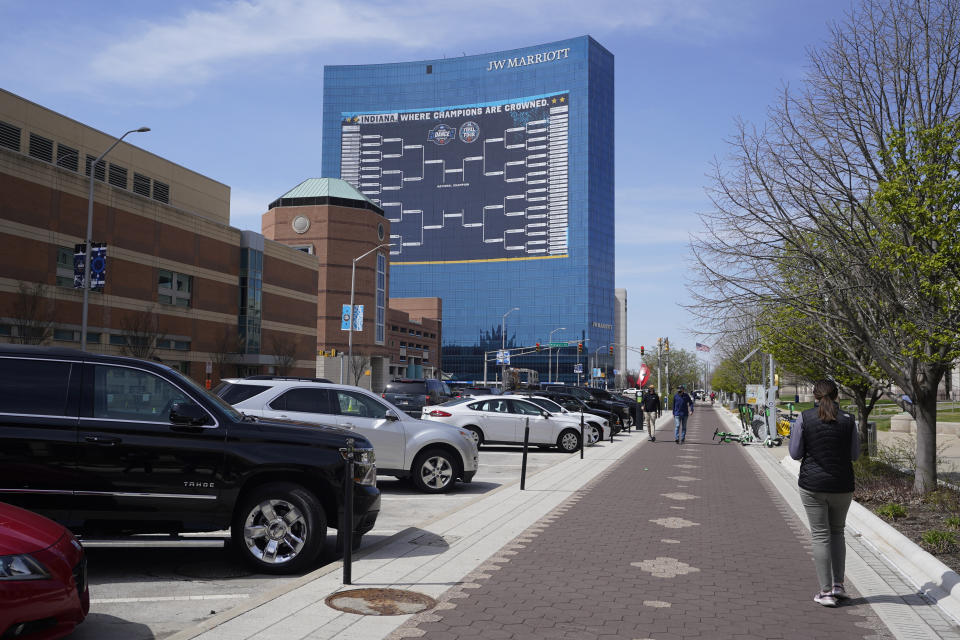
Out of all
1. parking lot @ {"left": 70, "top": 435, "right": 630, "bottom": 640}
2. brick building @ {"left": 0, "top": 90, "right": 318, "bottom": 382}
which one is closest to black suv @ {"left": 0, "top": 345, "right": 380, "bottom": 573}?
parking lot @ {"left": 70, "top": 435, "right": 630, "bottom": 640}

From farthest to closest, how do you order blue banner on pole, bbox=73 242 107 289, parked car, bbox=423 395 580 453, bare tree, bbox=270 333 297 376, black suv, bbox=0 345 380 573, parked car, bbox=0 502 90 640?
bare tree, bbox=270 333 297 376, blue banner on pole, bbox=73 242 107 289, parked car, bbox=423 395 580 453, black suv, bbox=0 345 380 573, parked car, bbox=0 502 90 640

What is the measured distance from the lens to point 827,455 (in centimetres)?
659

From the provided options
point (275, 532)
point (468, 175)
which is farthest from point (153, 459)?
point (468, 175)

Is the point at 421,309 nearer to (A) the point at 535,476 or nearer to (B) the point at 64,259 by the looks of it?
(B) the point at 64,259

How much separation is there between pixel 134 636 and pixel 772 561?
600 cm

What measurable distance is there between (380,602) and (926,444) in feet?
31.5

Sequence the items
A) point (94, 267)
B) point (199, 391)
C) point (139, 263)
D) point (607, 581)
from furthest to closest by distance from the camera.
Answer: point (139, 263) < point (94, 267) < point (199, 391) < point (607, 581)

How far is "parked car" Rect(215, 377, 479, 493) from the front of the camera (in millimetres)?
11898

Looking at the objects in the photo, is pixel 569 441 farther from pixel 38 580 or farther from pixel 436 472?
pixel 38 580

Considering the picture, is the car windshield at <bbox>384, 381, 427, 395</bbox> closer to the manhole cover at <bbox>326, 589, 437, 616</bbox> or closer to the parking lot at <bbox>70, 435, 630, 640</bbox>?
the parking lot at <bbox>70, 435, 630, 640</bbox>

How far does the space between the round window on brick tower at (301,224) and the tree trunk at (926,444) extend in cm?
8672

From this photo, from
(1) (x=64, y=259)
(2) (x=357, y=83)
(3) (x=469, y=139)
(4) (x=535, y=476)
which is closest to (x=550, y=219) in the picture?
(3) (x=469, y=139)

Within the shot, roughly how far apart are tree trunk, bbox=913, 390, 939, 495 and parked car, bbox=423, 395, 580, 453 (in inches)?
419

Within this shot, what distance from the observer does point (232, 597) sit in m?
6.54
